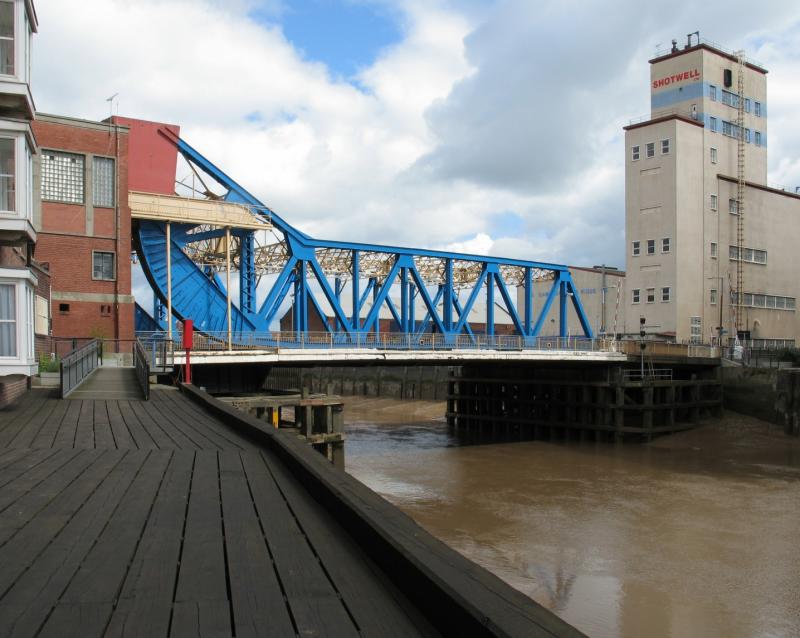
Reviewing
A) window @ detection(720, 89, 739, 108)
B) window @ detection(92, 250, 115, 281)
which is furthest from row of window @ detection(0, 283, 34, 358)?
window @ detection(720, 89, 739, 108)

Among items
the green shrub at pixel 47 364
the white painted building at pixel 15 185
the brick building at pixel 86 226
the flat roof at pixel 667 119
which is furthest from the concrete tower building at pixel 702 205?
the white painted building at pixel 15 185

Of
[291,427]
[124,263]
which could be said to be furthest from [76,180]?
[291,427]

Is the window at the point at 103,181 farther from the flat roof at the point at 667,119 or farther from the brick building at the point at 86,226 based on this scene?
the flat roof at the point at 667,119

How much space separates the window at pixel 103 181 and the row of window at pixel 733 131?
1626 inches

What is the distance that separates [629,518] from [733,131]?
44034 mm

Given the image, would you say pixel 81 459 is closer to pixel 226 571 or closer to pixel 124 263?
pixel 226 571

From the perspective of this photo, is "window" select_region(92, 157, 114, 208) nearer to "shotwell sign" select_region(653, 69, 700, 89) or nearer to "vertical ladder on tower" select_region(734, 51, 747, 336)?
"shotwell sign" select_region(653, 69, 700, 89)

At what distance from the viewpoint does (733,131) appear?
5612 cm

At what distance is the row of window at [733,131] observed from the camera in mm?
54406

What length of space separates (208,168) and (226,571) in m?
29.6

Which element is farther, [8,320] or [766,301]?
[766,301]

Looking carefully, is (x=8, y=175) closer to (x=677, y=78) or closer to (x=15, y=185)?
(x=15, y=185)

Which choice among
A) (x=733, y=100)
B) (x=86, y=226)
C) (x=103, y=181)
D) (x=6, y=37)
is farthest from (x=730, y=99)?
(x=6, y=37)

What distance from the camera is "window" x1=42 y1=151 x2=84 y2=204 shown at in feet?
92.5
